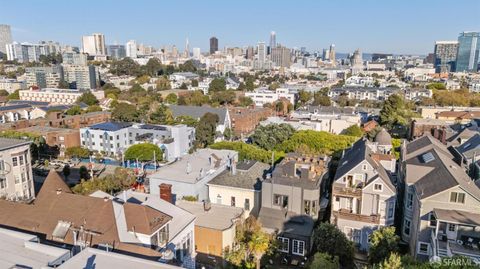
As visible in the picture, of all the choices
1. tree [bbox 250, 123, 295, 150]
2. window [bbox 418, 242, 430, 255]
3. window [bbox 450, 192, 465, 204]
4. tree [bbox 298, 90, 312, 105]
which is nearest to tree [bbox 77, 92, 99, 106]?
tree [bbox 298, 90, 312, 105]

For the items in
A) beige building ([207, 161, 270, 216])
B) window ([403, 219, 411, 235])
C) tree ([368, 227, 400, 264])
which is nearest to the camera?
tree ([368, 227, 400, 264])

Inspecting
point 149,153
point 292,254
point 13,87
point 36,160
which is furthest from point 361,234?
point 13,87

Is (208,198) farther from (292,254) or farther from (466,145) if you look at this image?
(466,145)

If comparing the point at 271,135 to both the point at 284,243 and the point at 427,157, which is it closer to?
the point at 427,157

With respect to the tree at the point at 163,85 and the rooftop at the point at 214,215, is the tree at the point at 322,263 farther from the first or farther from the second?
the tree at the point at 163,85

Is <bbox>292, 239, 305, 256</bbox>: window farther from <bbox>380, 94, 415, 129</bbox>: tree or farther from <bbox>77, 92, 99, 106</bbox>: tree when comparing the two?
<bbox>77, 92, 99, 106</bbox>: tree

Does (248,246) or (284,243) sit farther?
(284,243)

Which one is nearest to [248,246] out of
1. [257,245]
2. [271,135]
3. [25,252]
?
[257,245]
